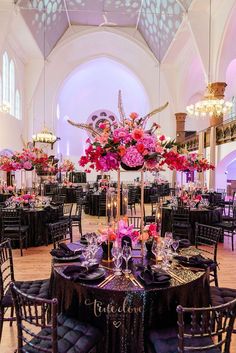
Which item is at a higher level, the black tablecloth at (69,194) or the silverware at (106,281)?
the black tablecloth at (69,194)

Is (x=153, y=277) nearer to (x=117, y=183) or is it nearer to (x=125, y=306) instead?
(x=125, y=306)

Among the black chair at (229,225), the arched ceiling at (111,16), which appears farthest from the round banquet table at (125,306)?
the arched ceiling at (111,16)

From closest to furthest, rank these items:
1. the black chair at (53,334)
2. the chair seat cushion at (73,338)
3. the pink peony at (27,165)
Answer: the black chair at (53,334) < the chair seat cushion at (73,338) < the pink peony at (27,165)

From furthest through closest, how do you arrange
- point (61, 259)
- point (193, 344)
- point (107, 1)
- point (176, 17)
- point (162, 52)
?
point (162, 52) → point (107, 1) → point (176, 17) → point (61, 259) → point (193, 344)

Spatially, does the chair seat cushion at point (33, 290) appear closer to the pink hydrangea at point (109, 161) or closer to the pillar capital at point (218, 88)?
the pink hydrangea at point (109, 161)

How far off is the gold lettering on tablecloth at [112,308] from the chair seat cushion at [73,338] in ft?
0.48

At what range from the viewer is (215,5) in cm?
1180

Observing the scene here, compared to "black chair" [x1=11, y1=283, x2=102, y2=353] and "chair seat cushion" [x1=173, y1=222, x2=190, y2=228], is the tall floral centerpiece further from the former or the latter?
"chair seat cushion" [x1=173, y1=222, x2=190, y2=228]

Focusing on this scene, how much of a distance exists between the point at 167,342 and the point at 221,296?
3.36 ft

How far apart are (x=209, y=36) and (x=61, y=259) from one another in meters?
12.0

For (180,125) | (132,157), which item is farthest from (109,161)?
(180,125)

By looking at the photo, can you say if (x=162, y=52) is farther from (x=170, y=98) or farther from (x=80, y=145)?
(x=80, y=145)

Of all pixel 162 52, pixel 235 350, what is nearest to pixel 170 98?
pixel 162 52

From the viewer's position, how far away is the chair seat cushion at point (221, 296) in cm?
295
